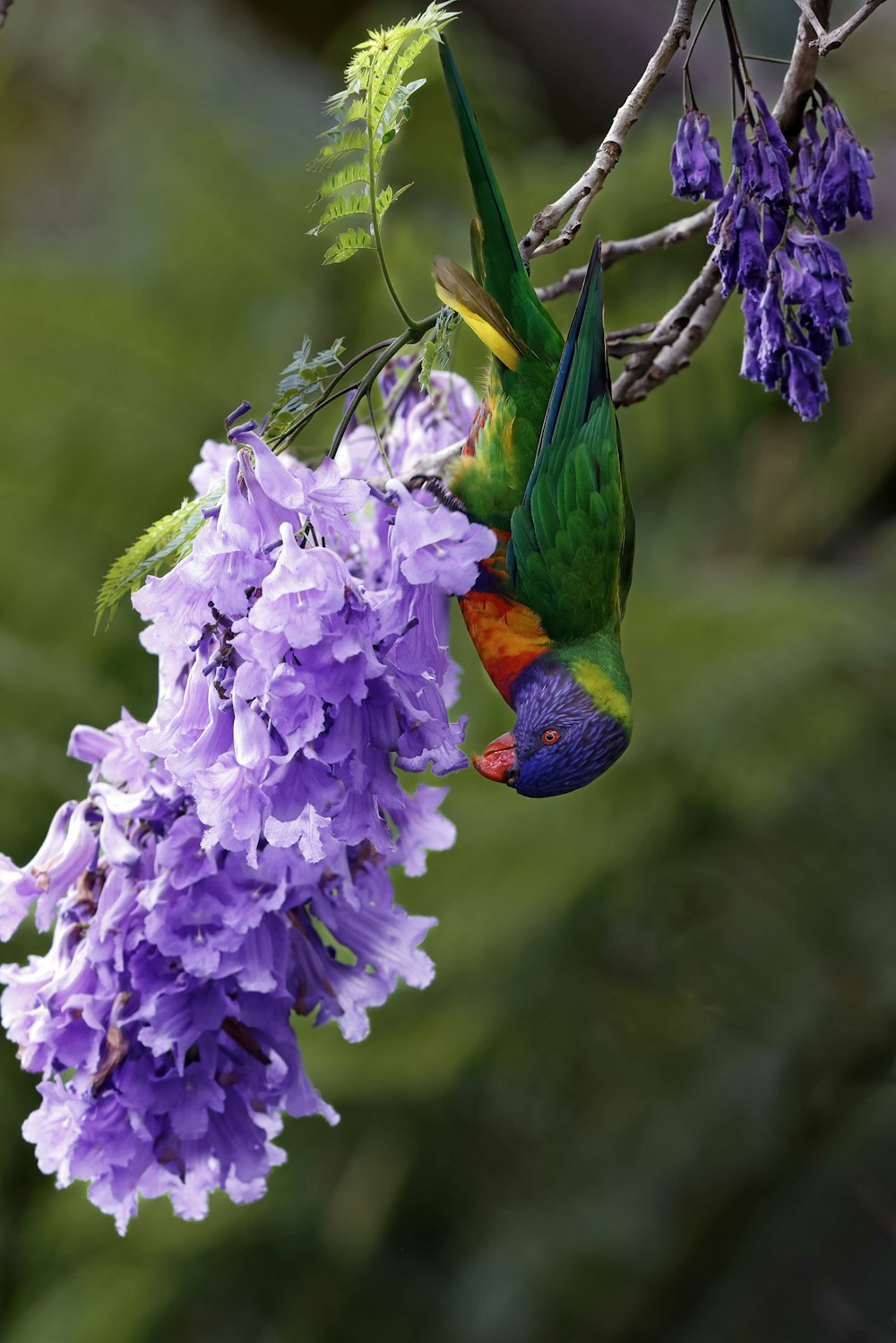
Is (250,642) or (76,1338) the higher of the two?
(250,642)

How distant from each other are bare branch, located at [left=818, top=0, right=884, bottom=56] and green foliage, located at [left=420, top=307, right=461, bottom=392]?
284 millimetres

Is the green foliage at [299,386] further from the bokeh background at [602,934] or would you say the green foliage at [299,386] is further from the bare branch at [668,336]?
Result: the bokeh background at [602,934]

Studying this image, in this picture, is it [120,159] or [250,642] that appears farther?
[120,159]

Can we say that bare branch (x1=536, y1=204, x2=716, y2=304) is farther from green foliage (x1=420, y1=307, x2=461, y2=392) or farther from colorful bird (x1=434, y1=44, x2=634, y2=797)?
green foliage (x1=420, y1=307, x2=461, y2=392)

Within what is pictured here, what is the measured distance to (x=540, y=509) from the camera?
874 millimetres

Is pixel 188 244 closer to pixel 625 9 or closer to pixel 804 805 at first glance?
pixel 625 9

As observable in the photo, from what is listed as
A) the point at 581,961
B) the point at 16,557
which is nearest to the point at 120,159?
the point at 16,557

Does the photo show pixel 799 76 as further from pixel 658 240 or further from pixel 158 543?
pixel 158 543

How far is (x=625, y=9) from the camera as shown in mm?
2848

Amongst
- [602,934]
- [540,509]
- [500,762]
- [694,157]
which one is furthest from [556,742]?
[602,934]

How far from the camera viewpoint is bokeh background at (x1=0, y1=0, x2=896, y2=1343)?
215 centimetres

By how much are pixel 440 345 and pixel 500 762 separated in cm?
32

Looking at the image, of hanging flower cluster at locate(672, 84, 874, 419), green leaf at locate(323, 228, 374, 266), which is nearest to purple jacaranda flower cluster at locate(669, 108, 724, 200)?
hanging flower cluster at locate(672, 84, 874, 419)

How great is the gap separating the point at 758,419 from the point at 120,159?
1984 mm
